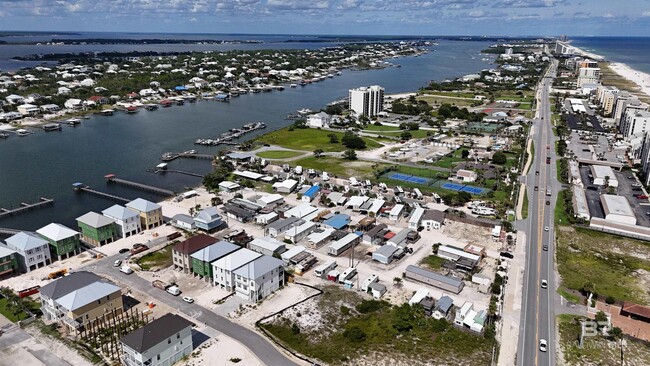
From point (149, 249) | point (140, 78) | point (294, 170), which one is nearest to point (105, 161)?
point (294, 170)

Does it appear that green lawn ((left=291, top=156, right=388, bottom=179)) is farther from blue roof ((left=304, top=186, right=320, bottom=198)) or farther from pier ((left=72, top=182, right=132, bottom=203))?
pier ((left=72, top=182, right=132, bottom=203))

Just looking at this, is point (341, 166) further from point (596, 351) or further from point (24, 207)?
point (596, 351)

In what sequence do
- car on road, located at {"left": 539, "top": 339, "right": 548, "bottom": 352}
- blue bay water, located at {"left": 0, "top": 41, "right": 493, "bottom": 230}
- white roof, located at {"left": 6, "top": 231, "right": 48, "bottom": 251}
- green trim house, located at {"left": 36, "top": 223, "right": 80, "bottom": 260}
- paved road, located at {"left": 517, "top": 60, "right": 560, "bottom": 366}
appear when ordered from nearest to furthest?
Answer: car on road, located at {"left": 539, "top": 339, "right": 548, "bottom": 352} → paved road, located at {"left": 517, "top": 60, "right": 560, "bottom": 366} → white roof, located at {"left": 6, "top": 231, "right": 48, "bottom": 251} → green trim house, located at {"left": 36, "top": 223, "right": 80, "bottom": 260} → blue bay water, located at {"left": 0, "top": 41, "right": 493, "bottom": 230}

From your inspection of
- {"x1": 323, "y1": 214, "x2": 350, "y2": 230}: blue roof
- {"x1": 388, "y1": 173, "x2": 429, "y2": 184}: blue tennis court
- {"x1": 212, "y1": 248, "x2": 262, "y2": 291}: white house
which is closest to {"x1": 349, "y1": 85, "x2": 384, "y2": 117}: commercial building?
{"x1": 388, "y1": 173, "x2": 429, "y2": 184}: blue tennis court

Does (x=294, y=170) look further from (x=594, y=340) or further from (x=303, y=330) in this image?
(x=594, y=340)

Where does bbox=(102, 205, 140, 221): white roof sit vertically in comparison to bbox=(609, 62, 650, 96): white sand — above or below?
below

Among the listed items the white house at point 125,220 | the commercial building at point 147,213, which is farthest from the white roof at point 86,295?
the commercial building at point 147,213

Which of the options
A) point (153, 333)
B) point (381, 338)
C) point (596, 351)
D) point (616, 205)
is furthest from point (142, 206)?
point (616, 205)
